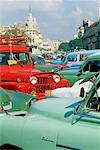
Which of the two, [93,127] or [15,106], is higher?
[93,127]

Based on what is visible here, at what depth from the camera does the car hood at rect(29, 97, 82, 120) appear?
459cm

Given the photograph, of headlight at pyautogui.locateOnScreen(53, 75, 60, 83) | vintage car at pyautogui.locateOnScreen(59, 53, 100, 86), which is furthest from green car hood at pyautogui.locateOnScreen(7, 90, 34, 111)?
vintage car at pyautogui.locateOnScreen(59, 53, 100, 86)

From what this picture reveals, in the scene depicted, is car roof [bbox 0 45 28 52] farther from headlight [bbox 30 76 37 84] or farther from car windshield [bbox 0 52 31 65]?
headlight [bbox 30 76 37 84]

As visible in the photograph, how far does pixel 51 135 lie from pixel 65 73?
367 inches

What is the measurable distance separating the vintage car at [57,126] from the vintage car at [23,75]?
5118 millimetres

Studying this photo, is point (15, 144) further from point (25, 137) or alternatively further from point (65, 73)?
point (65, 73)

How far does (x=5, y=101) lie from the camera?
8.02m

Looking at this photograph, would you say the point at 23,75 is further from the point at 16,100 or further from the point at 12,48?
the point at 16,100

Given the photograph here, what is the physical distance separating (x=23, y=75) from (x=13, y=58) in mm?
1313

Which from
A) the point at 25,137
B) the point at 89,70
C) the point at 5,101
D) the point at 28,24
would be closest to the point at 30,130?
the point at 25,137

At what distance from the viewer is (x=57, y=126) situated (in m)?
4.41

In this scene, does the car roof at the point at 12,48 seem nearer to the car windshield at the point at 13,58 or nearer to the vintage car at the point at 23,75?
the vintage car at the point at 23,75

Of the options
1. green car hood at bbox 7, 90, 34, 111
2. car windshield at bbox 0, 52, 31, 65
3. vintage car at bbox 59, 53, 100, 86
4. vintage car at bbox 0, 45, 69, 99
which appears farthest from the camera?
vintage car at bbox 59, 53, 100, 86

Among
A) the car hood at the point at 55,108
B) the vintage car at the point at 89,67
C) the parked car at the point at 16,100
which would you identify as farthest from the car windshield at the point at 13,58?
the car hood at the point at 55,108
